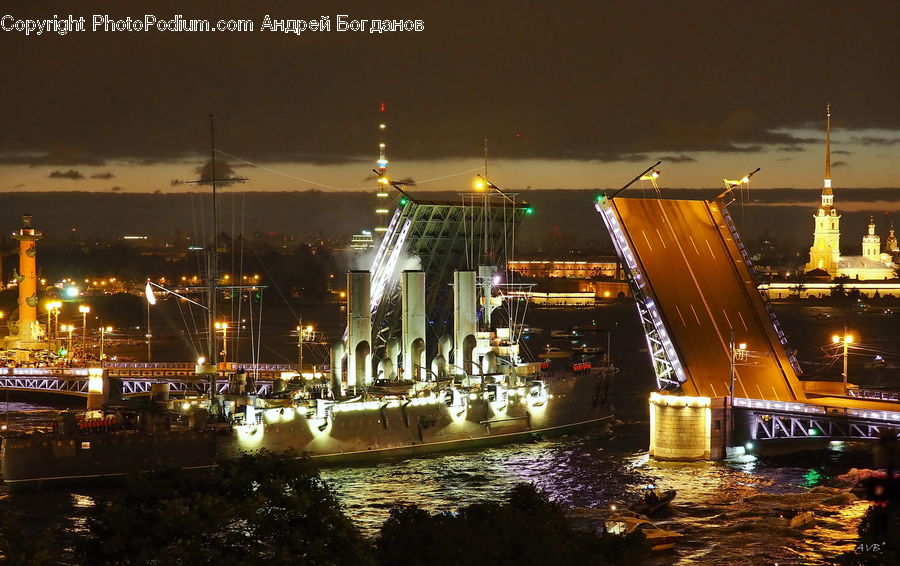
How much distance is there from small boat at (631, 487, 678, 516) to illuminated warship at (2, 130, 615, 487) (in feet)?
34.0

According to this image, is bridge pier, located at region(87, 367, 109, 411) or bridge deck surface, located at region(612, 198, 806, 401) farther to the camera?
bridge pier, located at region(87, 367, 109, 411)

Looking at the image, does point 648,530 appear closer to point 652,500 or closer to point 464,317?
point 652,500

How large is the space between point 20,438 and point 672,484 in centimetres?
1786

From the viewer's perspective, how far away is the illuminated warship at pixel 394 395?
110 feet

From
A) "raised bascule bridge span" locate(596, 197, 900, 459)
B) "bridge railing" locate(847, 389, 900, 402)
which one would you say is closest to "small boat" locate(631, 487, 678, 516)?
"raised bascule bridge span" locate(596, 197, 900, 459)

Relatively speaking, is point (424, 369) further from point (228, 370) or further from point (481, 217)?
point (228, 370)

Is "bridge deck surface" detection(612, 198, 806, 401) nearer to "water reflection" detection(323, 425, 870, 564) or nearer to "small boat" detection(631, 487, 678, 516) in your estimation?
"water reflection" detection(323, 425, 870, 564)

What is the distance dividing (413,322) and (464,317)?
2.52 m

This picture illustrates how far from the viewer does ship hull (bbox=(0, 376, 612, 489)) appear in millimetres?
32938

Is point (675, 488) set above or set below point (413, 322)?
below

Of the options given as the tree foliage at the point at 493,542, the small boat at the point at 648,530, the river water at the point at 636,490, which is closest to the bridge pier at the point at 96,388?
the river water at the point at 636,490

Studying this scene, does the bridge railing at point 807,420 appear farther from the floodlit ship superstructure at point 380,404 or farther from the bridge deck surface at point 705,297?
the floodlit ship superstructure at point 380,404

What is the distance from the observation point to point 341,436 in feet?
122

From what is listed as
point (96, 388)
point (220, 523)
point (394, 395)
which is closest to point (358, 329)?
point (394, 395)
